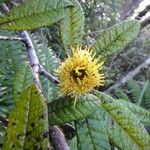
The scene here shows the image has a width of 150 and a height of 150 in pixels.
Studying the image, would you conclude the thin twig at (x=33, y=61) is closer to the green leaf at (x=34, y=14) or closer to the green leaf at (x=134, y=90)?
the green leaf at (x=34, y=14)

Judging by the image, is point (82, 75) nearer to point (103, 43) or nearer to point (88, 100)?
point (88, 100)

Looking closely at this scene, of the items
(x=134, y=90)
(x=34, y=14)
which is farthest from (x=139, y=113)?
(x=134, y=90)

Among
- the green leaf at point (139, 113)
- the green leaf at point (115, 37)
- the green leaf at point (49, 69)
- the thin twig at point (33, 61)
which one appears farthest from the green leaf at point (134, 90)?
the thin twig at point (33, 61)

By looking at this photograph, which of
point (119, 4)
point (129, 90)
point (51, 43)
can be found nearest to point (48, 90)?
point (51, 43)

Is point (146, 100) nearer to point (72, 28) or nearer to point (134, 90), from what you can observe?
point (134, 90)

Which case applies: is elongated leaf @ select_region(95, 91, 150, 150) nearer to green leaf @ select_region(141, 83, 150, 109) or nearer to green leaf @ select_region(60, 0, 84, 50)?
green leaf @ select_region(60, 0, 84, 50)

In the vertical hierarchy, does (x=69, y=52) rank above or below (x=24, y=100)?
above

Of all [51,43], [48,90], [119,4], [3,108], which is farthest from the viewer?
[119,4]
